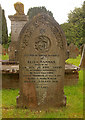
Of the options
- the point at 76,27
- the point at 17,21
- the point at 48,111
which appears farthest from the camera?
the point at 76,27

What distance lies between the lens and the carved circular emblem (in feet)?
12.4

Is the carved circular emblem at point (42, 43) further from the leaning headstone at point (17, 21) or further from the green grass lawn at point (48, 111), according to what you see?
the leaning headstone at point (17, 21)

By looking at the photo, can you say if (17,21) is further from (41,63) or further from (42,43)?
(41,63)

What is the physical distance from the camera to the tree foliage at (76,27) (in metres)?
28.3

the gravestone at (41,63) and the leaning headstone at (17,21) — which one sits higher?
the leaning headstone at (17,21)

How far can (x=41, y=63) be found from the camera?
3.77m

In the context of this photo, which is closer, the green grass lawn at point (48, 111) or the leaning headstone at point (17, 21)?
the green grass lawn at point (48, 111)

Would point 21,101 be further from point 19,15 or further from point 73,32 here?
point 73,32

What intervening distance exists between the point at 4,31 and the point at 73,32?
1501 cm

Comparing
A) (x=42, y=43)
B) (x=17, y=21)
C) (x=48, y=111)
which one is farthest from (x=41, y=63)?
(x=17, y=21)

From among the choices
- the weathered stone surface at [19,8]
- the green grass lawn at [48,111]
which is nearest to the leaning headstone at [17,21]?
the weathered stone surface at [19,8]

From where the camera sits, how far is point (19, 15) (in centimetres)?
935

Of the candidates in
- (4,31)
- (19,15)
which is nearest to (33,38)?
(19,15)

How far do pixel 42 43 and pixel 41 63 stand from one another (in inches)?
20.6
